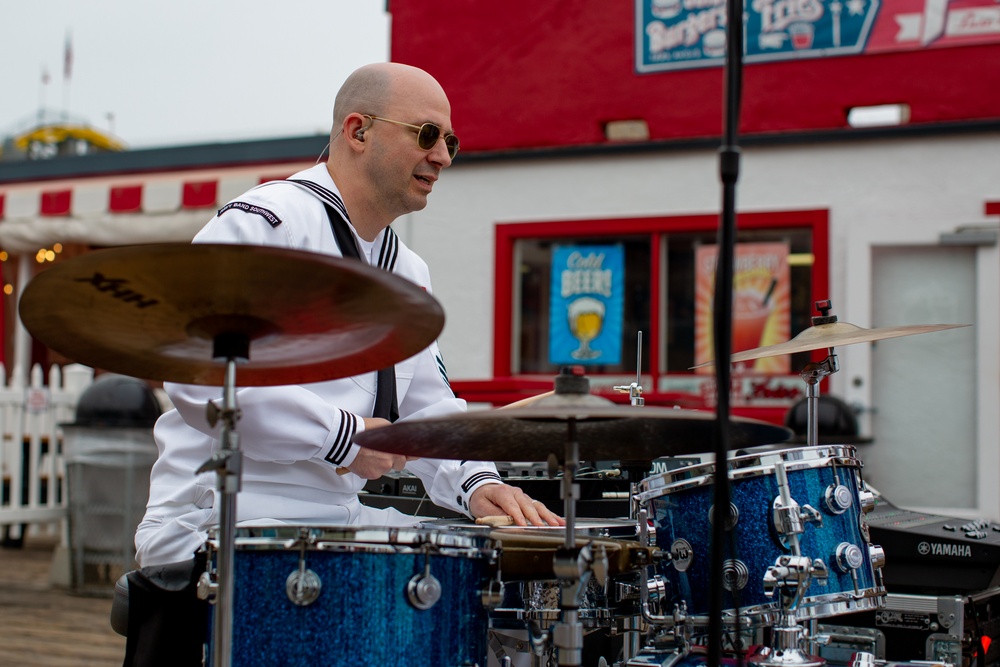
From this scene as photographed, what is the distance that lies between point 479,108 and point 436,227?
3.53ft

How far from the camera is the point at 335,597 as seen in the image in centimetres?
205

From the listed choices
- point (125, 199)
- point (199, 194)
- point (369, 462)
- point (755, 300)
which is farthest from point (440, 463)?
point (125, 199)

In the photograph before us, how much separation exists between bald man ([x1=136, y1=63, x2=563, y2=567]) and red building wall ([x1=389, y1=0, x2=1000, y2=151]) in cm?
528

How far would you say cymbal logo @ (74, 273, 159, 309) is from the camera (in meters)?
1.78

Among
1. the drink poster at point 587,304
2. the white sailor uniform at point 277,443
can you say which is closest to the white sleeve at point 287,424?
the white sailor uniform at point 277,443

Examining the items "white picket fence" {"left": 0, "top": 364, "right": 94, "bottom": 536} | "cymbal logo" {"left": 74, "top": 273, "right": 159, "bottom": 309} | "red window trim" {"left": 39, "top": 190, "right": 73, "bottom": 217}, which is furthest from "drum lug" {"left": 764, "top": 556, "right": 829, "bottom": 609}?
"red window trim" {"left": 39, "top": 190, "right": 73, "bottom": 217}

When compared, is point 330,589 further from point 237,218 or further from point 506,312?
point 506,312

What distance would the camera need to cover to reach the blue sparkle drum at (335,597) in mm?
2043

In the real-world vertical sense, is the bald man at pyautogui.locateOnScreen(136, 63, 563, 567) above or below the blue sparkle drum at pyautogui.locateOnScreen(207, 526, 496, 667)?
above

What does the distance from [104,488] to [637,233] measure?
4300 mm

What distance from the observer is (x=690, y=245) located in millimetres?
8148

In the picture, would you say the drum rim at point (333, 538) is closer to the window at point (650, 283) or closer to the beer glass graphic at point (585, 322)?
the window at point (650, 283)

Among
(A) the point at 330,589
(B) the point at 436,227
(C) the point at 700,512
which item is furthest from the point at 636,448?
(B) the point at 436,227

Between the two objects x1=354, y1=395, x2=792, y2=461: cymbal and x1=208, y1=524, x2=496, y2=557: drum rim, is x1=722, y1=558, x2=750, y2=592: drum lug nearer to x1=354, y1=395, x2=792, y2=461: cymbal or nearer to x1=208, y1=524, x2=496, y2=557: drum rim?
x1=354, y1=395, x2=792, y2=461: cymbal
